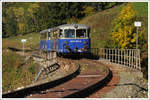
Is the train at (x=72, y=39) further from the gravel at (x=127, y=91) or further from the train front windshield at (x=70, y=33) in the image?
the gravel at (x=127, y=91)

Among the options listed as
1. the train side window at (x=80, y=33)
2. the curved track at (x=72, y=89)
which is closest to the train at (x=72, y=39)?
the train side window at (x=80, y=33)

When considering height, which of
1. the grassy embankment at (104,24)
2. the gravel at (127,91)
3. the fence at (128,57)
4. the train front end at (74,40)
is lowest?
the gravel at (127,91)

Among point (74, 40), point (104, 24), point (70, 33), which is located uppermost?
point (104, 24)

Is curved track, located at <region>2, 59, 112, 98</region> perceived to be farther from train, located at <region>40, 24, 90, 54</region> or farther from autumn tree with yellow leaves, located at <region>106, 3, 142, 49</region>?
autumn tree with yellow leaves, located at <region>106, 3, 142, 49</region>

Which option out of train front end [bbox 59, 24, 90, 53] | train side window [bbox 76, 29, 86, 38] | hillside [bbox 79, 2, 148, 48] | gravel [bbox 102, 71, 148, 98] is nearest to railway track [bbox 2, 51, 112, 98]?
gravel [bbox 102, 71, 148, 98]

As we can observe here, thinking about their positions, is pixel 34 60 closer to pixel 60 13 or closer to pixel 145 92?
pixel 145 92

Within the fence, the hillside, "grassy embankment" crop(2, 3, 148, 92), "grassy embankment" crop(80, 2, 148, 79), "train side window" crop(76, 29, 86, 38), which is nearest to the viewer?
the fence

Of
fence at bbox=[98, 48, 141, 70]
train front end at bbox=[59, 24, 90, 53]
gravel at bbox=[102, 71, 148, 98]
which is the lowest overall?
gravel at bbox=[102, 71, 148, 98]

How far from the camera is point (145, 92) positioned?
30.9 ft

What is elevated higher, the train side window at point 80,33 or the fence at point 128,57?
the train side window at point 80,33

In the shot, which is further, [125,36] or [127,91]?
[125,36]

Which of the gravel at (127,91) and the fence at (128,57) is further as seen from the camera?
the fence at (128,57)

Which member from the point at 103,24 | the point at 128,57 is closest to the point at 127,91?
the point at 128,57

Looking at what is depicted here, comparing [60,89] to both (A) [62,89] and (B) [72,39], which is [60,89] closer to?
(A) [62,89]
